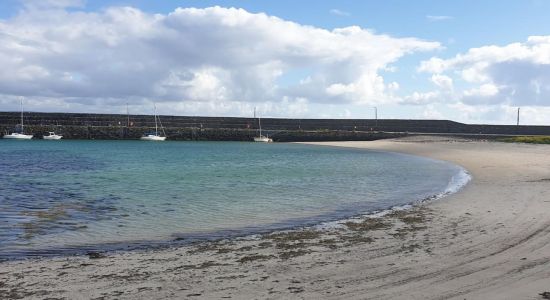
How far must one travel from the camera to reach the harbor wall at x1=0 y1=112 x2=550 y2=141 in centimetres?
11356

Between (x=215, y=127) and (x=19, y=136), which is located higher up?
(x=215, y=127)

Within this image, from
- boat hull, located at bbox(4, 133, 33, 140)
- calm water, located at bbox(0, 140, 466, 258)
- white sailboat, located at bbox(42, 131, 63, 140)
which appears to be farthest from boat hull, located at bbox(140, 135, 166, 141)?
calm water, located at bbox(0, 140, 466, 258)

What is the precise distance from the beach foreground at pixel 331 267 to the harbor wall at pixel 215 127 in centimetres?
9807

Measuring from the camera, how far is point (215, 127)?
130m

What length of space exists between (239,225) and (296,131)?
10731 cm

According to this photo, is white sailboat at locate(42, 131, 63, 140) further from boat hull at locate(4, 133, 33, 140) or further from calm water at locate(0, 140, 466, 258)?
calm water at locate(0, 140, 466, 258)

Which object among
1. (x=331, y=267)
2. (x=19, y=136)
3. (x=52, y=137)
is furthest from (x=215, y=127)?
(x=331, y=267)

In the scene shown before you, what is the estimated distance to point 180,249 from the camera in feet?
35.6

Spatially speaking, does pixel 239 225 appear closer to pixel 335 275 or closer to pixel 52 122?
pixel 335 275

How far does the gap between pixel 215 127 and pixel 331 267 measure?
122 m

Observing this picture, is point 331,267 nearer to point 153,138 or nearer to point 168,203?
point 168,203

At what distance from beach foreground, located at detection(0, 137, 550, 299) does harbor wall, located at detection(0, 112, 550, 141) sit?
322 ft

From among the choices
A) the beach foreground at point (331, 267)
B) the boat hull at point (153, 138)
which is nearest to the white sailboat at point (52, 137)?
the boat hull at point (153, 138)

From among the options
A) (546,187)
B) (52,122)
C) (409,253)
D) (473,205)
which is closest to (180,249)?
(409,253)
